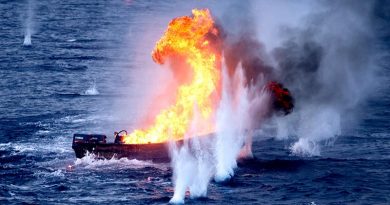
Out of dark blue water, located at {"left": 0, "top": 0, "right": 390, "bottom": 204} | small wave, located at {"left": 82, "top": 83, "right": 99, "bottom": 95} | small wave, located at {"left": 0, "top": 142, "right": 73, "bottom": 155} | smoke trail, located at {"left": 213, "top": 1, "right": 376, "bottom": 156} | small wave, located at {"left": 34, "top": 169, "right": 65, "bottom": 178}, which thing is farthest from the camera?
small wave, located at {"left": 82, "top": 83, "right": 99, "bottom": 95}

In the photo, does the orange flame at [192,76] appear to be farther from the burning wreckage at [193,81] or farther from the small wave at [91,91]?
the small wave at [91,91]

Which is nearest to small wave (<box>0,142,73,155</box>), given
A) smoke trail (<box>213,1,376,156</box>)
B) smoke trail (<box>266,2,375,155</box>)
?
smoke trail (<box>213,1,376,156</box>)

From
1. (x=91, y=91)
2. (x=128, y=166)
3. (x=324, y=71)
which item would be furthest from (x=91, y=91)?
(x=128, y=166)

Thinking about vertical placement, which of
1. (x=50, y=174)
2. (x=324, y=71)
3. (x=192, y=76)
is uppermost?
(x=324, y=71)

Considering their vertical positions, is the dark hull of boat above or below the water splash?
below

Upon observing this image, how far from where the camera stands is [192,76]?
106062 mm

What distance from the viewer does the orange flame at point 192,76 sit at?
340 feet

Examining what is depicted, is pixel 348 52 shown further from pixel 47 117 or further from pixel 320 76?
pixel 47 117

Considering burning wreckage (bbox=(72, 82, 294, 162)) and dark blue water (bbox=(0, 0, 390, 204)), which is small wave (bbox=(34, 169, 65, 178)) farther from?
burning wreckage (bbox=(72, 82, 294, 162))

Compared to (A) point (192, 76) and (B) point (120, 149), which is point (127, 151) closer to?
(B) point (120, 149)

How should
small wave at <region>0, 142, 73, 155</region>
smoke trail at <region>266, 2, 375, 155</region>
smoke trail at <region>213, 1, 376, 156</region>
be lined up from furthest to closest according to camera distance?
1. smoke trail at <region>266, 2, 375, 155</region>
2. smoke trail at <region>213, 1, 376, 156</region>
3. small wave at <region>0, 142, 73, 155</region>

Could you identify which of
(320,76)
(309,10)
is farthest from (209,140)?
(309,10)

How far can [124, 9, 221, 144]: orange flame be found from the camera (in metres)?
104

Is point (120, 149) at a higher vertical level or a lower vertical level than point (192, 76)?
lower
